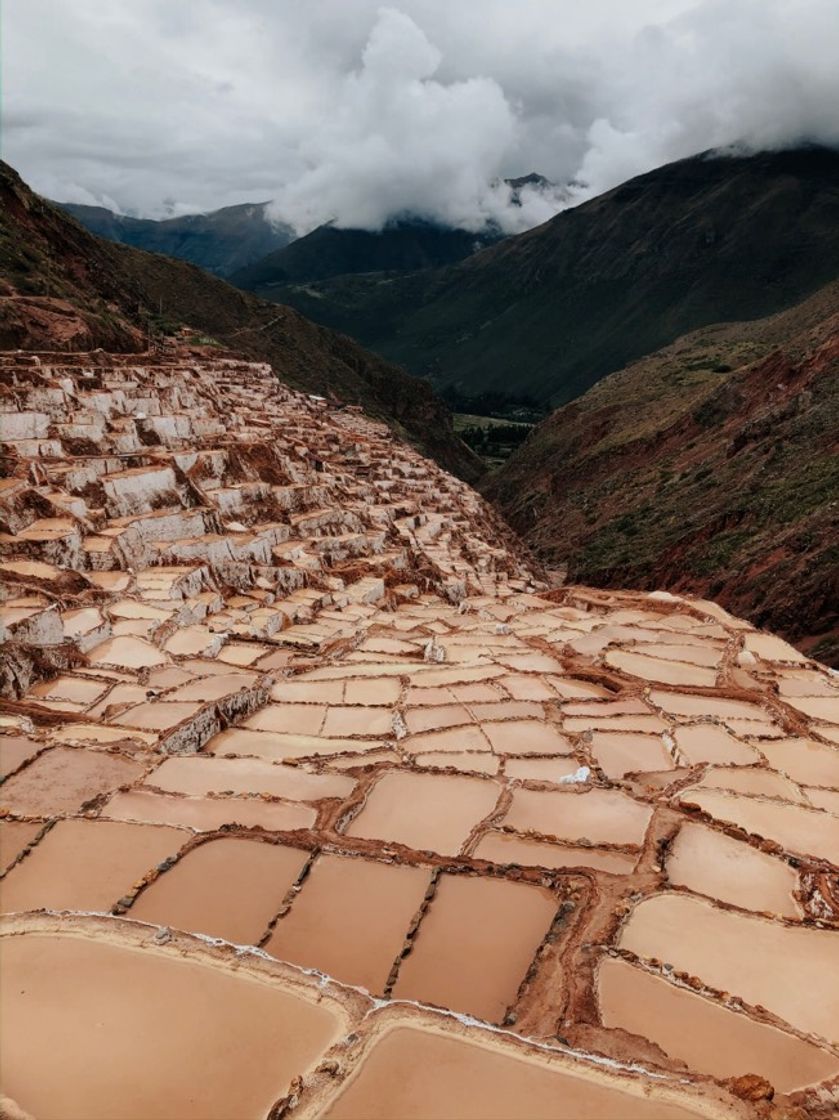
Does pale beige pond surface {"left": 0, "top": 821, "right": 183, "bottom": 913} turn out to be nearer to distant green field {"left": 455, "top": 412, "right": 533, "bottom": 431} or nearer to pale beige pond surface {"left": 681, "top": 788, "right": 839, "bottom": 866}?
pale beige pond surface {"left": 681, "top": 788, "right": 839, "bottom": 866}

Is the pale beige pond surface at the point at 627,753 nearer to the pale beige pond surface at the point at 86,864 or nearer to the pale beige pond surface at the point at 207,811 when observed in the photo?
the pale beige pond surface at the point at 207,811

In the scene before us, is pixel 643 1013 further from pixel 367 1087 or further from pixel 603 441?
pixel 603 441

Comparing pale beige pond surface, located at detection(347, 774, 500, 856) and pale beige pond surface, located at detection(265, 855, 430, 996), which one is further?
pale beige pond surface, located at detection(347, 774, 500, 856)

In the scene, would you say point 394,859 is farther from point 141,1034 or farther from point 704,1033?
point 704,1033

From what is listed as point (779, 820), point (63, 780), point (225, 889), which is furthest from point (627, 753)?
point (63, 780)

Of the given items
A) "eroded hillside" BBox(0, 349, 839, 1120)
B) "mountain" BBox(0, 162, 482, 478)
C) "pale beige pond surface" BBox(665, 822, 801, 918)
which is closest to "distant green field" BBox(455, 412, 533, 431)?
"mountain" BBox(0, 162, 482, 478)
